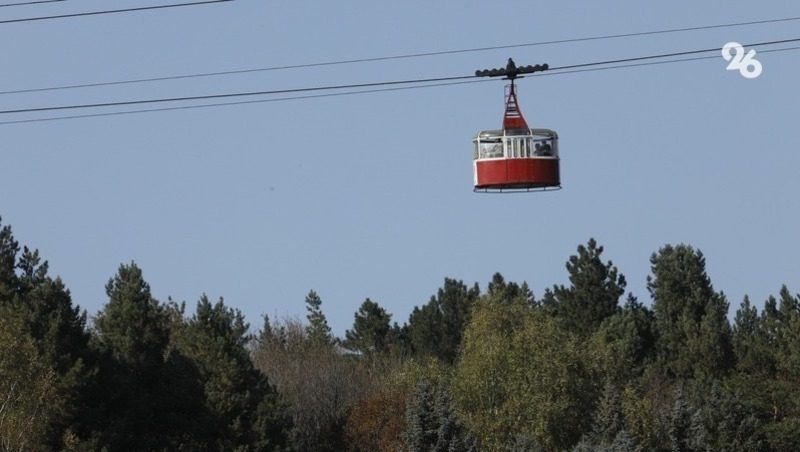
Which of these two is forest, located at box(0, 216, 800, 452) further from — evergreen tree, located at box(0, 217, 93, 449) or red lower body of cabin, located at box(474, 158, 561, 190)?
red lower body of cabin, located at box(474, 158, 561, 190)

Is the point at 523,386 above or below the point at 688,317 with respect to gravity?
below

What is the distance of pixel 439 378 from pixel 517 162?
44.2 meters

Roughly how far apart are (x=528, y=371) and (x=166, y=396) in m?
17.0

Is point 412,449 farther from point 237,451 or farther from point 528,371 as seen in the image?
point 528,371

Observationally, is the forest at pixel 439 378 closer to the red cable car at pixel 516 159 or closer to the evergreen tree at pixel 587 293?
the evergreen tree at pixel 587 293

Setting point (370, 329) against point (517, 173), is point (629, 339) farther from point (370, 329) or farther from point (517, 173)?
point (517, 173)

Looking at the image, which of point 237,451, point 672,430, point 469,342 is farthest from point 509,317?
point 237,451

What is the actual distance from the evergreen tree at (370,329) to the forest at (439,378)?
35.3ft

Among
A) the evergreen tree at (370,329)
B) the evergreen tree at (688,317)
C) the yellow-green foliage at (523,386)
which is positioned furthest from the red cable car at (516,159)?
the evergreen tree at (370,329)

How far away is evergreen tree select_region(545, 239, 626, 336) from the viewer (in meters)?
98.9

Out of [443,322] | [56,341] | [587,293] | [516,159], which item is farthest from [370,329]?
[516,159]

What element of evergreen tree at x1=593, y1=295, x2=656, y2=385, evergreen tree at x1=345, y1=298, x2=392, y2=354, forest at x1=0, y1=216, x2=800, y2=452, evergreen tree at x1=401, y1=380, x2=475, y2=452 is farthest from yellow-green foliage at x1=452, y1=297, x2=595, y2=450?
evergreen tree at x1=345, y1=298, x2=392, y2=354

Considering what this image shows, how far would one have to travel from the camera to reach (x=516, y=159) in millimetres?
31250

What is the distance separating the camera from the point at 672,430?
224 ft
